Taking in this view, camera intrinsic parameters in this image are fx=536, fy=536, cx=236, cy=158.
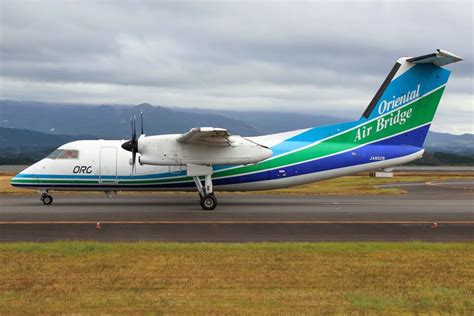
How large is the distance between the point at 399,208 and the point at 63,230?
14756 millimetres

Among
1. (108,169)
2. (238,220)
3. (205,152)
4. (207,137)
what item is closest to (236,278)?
(238,220)

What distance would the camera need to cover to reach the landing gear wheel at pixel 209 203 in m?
23.7

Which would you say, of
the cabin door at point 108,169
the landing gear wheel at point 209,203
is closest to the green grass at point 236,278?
the landing gear wheel at point 209,203

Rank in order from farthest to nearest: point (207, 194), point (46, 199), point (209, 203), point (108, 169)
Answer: point (46, 199) < point (108, 169) < point (207, 194) < point (209, 203)

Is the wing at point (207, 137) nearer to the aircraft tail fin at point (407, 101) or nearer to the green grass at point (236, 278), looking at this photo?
the aircraft tail fin at point (407, 101)

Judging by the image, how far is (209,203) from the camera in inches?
936

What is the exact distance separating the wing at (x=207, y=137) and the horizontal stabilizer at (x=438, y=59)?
30.6 feet

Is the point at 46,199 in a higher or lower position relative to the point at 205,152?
lower

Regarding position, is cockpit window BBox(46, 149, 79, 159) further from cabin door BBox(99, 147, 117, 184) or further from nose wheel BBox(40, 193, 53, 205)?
nose wheel BBox(40, 193, 53, 205)

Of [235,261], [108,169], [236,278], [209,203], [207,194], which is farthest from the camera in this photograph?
[108,169]

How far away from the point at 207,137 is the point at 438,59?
35.3 ft

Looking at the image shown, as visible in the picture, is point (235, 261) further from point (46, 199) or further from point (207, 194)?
point (46, 199)

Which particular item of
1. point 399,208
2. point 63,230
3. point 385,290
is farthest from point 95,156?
point 385,290

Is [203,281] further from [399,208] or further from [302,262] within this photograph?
[399,208]
